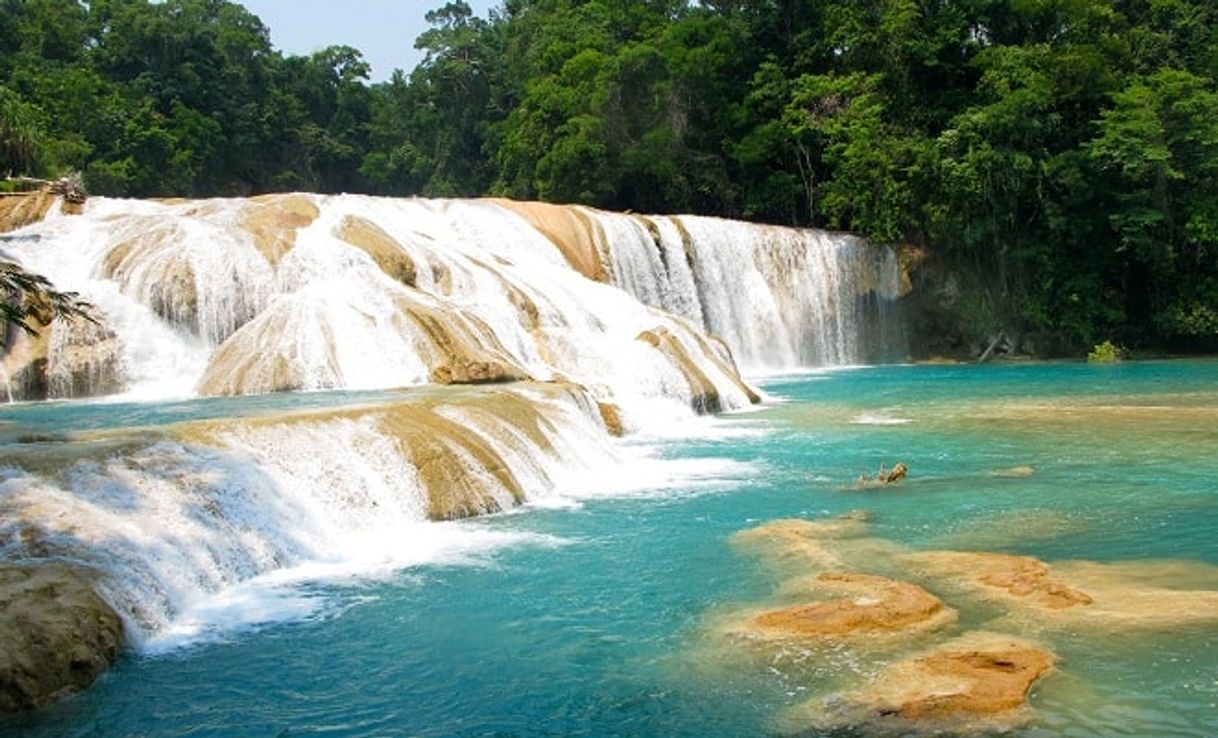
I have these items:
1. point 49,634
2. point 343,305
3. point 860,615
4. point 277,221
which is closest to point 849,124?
point 277,221

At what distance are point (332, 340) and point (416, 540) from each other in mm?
7999

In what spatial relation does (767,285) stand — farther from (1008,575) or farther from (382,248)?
(1008,575)

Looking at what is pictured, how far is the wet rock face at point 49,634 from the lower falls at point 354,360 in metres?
0.20

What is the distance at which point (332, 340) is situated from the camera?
58.6 ft

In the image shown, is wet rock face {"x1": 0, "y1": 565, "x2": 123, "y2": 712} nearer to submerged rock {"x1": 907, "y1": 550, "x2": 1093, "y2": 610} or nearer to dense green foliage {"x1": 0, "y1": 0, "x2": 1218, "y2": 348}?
submerged rock {"x1": 907, "y1": 550, "x2": 1093, "y2": 610}

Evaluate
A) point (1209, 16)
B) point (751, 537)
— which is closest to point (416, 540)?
point (751, 537)

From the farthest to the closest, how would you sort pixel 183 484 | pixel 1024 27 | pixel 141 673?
1. pixel 1024 27
2. pixel 183 484
3. pixel 141 673

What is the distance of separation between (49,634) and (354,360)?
10.9m

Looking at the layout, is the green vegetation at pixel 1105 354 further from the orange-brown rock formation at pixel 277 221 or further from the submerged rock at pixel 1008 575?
the submerged rock at pixel 1008 575

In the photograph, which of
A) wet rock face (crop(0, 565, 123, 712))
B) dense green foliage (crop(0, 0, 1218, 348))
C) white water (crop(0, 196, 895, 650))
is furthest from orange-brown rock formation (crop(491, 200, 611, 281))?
wet rock face (crop(0, 565, 123, 712))

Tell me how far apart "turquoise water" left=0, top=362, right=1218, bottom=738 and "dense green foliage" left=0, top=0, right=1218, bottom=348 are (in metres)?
17.2

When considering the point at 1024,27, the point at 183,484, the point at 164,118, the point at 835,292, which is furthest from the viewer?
the point at 164,118

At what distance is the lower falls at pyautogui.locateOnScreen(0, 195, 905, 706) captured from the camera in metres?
9.34

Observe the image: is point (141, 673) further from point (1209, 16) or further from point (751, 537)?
point (1209, 16)
